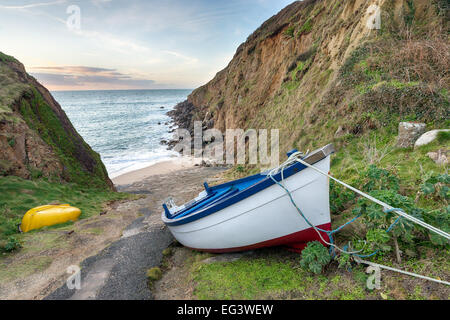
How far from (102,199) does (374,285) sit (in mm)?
10686

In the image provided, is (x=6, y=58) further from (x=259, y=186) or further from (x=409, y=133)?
(x=409, y=133)

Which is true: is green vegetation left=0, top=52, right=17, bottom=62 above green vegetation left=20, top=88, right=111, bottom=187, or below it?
above

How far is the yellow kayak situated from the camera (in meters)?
6.75

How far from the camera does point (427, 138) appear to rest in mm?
5113

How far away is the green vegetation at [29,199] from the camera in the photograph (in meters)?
6.31

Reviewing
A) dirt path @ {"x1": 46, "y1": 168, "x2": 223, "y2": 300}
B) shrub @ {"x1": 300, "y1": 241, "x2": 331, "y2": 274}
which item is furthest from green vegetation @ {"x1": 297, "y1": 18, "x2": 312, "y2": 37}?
shrub @ {"x1": 300, "y1": 241, "x2": 331, "y2": 274}

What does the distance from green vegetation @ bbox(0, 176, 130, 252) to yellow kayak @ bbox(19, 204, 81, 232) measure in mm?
218

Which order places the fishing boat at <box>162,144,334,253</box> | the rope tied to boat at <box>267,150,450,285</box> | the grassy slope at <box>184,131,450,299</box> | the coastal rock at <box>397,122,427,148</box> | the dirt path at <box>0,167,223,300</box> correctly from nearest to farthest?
the rope tied to boat at <box>267,150,450,285</box>, the grassy slope at <box>184,131,450,299</box>, the fishing boat at <box>162,144,334,253</box>, the dirt path at <box>0,167,223,300</box>, the coastal rock at <box>397,122,427,148</box>

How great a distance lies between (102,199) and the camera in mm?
10664

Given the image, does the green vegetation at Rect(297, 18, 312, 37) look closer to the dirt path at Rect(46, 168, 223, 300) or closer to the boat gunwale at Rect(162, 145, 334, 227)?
the dirt path at Rect(46, 168, 223, 300)

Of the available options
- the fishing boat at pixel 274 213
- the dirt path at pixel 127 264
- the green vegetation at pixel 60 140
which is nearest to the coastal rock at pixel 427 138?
the fishing boat at pixel 274 213

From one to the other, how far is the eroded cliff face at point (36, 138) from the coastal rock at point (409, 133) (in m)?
12.4

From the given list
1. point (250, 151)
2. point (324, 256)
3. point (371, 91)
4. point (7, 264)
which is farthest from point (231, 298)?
point (250, 151)

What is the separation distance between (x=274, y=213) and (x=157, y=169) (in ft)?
55.7
